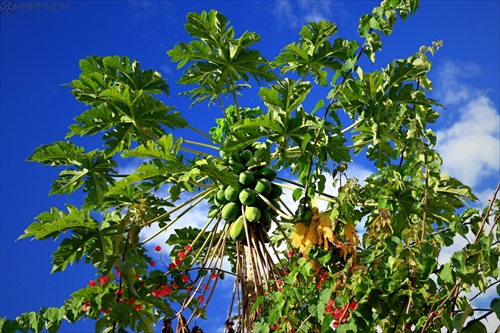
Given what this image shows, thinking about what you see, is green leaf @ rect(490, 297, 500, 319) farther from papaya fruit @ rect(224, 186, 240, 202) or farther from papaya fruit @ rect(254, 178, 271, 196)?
papaya fruit @ rect(224, 186, 240, 202)

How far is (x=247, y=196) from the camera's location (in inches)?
217

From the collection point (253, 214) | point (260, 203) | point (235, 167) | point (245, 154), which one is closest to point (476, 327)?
point (253, 214)

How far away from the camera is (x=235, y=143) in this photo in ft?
16.2

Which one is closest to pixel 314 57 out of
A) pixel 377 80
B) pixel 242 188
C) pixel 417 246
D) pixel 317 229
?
pixel 377 80

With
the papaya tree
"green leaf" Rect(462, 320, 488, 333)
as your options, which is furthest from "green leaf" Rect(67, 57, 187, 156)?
"green leaf" Rect(462, 320, 488, 333)

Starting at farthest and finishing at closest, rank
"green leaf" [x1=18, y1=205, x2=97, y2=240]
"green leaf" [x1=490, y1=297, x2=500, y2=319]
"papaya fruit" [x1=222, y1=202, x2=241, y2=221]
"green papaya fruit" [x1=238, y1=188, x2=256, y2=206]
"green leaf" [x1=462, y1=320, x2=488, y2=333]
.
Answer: "papaya fruit" [x1=222, y1=202, x2=241, y2=221] → "green papaya fruit" [x1=238, y1=188, x2=256, y2=206] → "green leaf" [x1=18, y1=205, x2=97, y2=240] → "green leaf" [x1=462, y1=320, x2=488, y2=333] → "green leaf" [x1=490, y1=297, x2=500, y2=319]

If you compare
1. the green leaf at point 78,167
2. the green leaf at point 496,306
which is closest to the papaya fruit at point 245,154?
the green leaf at point 78,167

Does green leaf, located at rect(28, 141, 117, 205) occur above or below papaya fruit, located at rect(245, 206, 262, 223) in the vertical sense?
above

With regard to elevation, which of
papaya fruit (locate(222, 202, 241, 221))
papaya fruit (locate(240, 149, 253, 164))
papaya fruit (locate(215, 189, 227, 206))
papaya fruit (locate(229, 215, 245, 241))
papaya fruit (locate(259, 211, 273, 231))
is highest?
papaya fruit (locate(240, 149, 253, 164))

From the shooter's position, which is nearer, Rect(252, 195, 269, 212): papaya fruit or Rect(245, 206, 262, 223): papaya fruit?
Rect(245, 206, 262, 223): papaya fruit

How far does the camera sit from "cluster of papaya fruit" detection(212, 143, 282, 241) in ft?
18.2

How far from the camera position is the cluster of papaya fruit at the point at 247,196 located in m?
5.56

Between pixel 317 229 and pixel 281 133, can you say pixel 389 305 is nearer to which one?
pixel 317 229

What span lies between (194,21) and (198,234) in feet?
6.61
